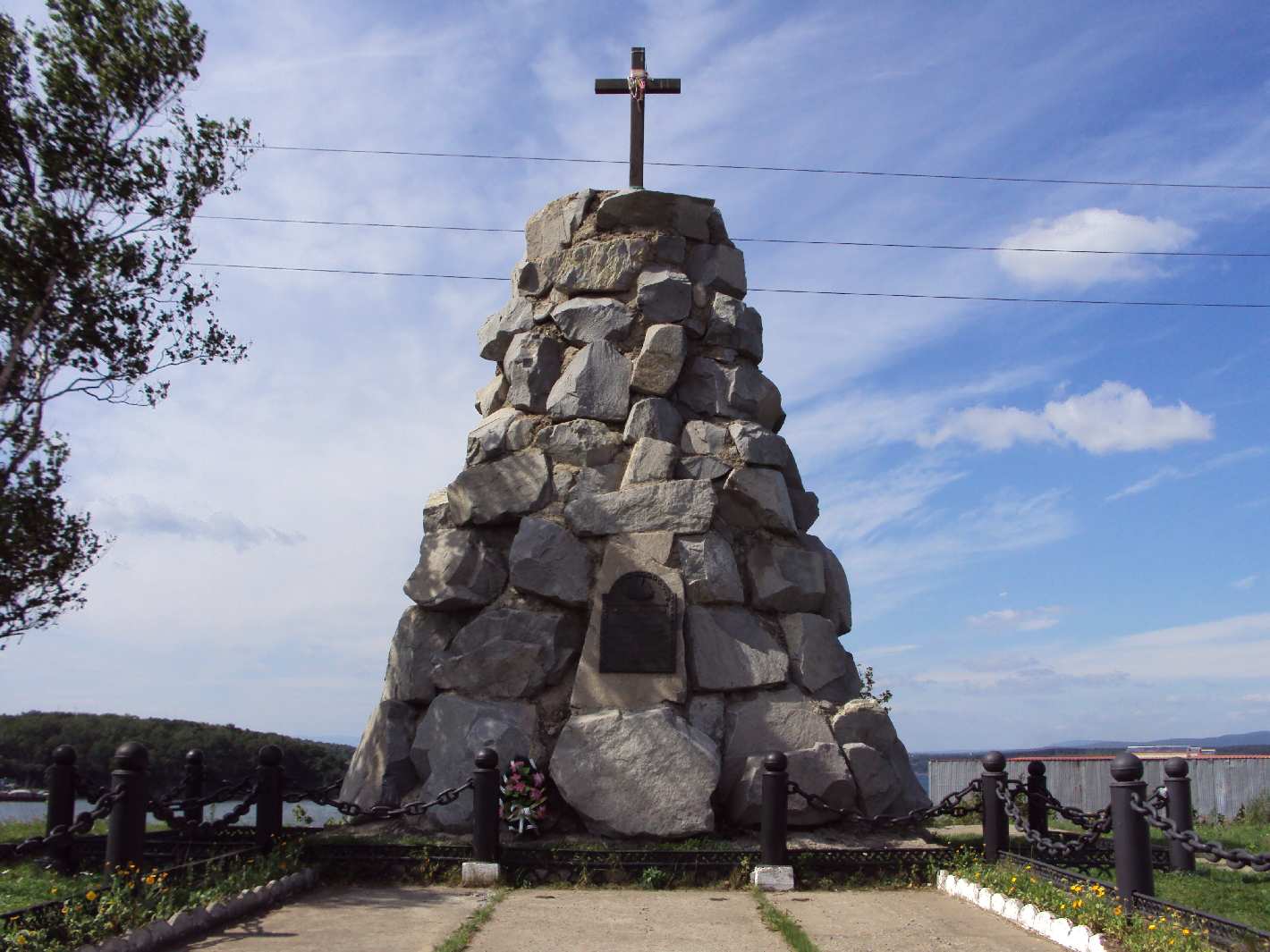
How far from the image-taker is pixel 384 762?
30.3 ft

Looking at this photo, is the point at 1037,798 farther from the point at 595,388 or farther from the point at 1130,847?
the point at 595,388

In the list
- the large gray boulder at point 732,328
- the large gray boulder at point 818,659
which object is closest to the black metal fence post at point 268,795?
the large gray boulder at point 818,659

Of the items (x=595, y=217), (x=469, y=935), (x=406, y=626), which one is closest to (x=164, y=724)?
(x=406, y=626)

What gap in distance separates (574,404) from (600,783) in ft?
11.2

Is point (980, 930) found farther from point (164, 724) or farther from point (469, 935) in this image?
point (164, 724)

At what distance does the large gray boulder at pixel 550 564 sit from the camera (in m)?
9.41

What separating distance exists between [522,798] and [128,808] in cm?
307

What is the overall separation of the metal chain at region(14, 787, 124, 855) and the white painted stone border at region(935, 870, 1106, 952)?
519 centimetres

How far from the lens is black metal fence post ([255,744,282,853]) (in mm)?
7879

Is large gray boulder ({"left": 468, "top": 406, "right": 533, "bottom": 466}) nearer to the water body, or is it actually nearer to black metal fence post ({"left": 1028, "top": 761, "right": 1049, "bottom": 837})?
the water body

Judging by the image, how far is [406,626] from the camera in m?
9.84

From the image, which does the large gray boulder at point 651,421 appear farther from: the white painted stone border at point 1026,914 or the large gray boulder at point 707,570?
the white painted stone border at point 1026,914

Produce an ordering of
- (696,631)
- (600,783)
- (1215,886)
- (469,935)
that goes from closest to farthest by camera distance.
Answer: (469,935)
(1215,886)
(600,783)
(696,631)

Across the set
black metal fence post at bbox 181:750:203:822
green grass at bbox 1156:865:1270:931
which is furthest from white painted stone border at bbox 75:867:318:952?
green grass at bbox 1156:865:1270:931
